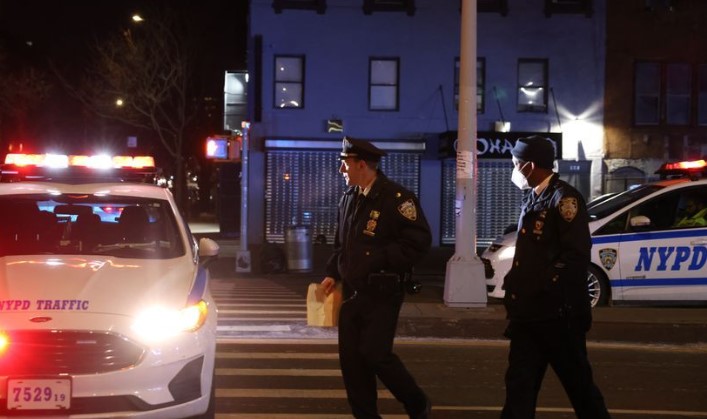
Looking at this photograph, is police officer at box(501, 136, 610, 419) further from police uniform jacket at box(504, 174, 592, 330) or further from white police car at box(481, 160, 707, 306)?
white police car at box(481, 160, 707, 306)

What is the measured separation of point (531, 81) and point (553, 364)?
2115cm

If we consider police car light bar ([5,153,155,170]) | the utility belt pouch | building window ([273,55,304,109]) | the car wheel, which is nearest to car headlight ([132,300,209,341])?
the utility belt pouch

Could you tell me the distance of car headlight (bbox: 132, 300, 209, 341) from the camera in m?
4.98

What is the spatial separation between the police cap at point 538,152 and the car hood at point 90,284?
7.50 ft

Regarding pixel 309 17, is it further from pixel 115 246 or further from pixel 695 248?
pixel 115 246

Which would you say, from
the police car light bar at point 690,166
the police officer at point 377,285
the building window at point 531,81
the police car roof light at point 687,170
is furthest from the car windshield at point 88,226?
the building window at point 531,81

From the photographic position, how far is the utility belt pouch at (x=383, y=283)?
205 inches

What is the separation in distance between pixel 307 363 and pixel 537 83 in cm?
1863

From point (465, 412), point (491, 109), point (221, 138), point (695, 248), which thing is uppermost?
point (491, 109)

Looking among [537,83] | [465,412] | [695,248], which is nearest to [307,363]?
[465,412]

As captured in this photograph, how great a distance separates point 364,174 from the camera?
555 centimetres

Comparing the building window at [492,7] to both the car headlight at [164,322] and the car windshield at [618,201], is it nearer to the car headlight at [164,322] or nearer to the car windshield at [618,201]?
the car windshield at [618,201]

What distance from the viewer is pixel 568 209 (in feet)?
16.0

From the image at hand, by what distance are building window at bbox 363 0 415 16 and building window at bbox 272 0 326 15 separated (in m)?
1.26
